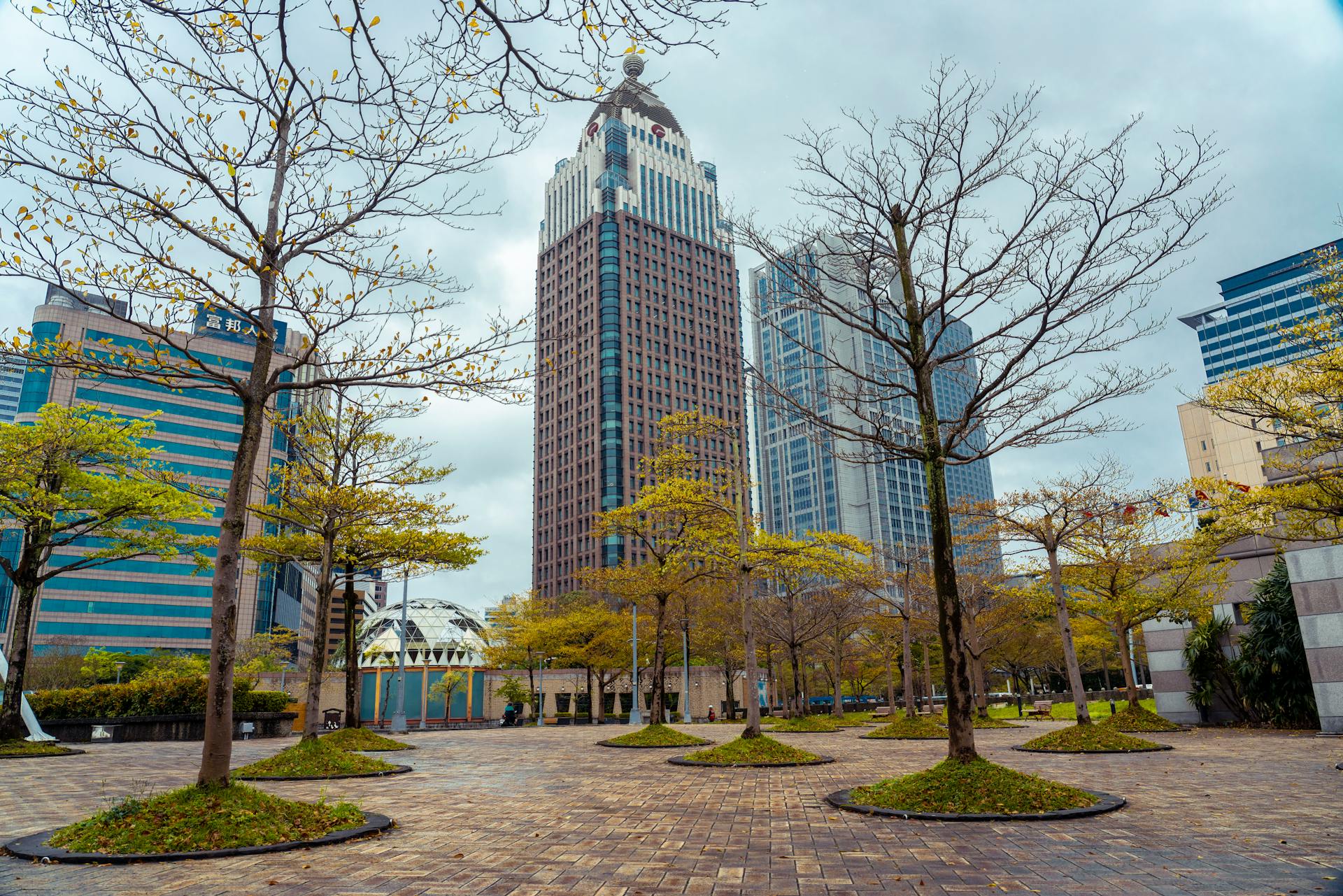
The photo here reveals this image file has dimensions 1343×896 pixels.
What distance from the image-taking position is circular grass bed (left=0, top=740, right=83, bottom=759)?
1985cm

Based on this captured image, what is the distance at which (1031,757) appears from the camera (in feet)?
57.1

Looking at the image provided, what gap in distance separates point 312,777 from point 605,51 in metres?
14.1

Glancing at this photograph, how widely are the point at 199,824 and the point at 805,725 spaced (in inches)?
1081

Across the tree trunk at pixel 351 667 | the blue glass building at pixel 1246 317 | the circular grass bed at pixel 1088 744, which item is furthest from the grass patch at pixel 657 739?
the blue glass building at pixel 1246 317

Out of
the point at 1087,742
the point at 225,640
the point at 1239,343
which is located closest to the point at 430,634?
the point at 1087,742

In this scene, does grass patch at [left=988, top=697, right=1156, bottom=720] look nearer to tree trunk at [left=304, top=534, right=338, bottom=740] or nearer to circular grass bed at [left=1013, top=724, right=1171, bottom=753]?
circular grass bed at [left=1013, top=724, right=1171, bottom=753]

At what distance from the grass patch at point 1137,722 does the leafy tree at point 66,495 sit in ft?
91.6

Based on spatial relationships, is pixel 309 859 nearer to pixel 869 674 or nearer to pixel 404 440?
pixel 404 440

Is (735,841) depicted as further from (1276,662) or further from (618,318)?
(618,318)

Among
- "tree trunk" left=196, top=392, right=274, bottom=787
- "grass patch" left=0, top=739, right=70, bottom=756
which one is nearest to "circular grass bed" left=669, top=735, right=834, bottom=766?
"tree trunk" left=196, top=392, right=274, bottom=787

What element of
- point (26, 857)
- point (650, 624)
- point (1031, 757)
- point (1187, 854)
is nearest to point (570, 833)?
point (26, 857)

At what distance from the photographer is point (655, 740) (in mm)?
22672

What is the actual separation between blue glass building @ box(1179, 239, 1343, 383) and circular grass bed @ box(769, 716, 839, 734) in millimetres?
118915

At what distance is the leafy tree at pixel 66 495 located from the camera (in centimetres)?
2167
